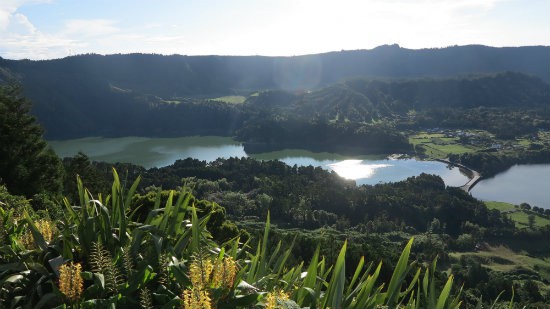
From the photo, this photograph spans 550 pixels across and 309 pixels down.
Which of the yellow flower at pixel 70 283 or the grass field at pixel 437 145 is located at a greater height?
the yellow flower at pixel 70 283

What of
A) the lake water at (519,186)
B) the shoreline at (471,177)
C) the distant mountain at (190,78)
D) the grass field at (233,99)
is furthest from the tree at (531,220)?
the grass field at (233,99)

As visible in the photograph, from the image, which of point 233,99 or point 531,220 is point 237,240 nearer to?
point 531,220

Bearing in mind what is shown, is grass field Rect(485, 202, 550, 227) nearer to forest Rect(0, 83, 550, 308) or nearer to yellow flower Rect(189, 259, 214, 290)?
forest Rect(0, 83, 550, 308)

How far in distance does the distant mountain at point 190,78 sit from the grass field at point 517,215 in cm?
7089

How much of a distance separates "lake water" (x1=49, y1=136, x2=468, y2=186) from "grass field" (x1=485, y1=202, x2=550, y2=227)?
422 inches

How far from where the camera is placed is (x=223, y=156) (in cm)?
8156

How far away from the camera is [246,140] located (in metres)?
101

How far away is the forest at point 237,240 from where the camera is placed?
185 centimetres

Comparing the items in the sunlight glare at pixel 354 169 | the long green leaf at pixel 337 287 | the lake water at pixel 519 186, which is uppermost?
the long green leaf at pixel 337 287

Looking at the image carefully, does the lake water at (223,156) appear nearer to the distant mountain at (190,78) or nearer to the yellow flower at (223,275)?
the distant mountain at (190,78)

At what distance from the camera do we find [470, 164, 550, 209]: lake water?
60.1 metres

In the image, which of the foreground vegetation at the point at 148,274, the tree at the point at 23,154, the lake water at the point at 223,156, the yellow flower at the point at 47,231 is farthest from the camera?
the lake water at the point at 223,156

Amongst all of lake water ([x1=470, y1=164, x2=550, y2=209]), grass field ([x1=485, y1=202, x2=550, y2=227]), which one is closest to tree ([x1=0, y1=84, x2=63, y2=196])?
grass field ([x1=485, y1=202, x2=550, y2=227])

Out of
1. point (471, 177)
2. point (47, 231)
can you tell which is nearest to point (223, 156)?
point (471, 177)
